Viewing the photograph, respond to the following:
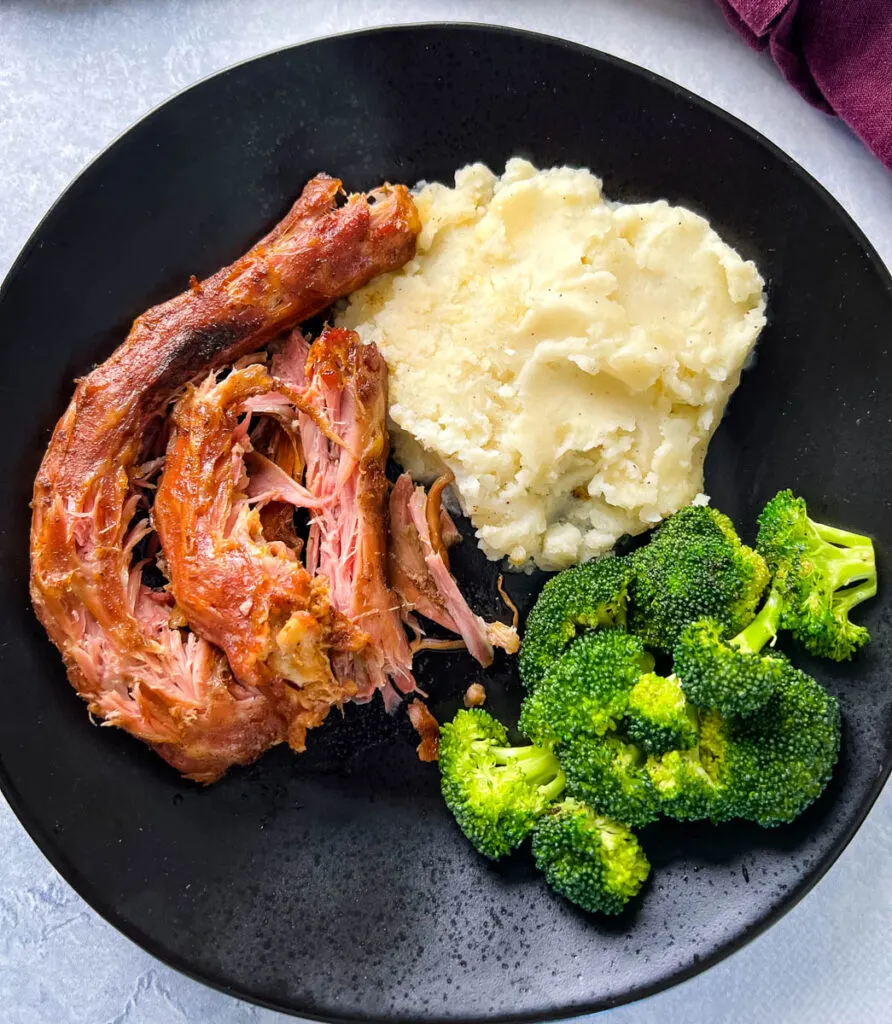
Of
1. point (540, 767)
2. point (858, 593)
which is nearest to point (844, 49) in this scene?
point (858, 593)

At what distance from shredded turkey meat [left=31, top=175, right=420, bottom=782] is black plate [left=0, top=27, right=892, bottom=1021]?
18cm

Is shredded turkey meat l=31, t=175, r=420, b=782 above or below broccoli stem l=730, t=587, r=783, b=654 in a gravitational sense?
below

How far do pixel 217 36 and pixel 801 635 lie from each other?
3.49 meters

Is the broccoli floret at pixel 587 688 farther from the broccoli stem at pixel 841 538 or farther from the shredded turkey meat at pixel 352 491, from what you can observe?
the broccoli stem at pixel 841 538

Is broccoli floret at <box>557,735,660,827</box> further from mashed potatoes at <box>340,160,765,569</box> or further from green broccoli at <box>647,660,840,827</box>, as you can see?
mashed potatoes at <box>340,160,765,569</box>

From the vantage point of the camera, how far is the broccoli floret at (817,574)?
3373 mm

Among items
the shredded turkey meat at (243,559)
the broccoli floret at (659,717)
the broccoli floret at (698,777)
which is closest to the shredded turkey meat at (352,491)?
the shredded turkey meat at (243,559)

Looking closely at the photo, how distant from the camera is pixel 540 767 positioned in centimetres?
351

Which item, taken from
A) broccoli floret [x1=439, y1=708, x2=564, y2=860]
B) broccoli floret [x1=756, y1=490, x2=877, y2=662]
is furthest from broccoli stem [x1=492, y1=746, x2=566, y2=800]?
broccoli floret [x1=756, y1=490, x2=877, y2=662]

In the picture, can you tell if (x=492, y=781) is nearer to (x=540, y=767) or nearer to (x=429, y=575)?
(x=540, y=767)

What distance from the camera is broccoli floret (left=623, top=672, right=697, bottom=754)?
3242mm

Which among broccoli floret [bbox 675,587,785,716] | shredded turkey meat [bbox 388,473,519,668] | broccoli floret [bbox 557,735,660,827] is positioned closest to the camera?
broccoli floret [bbox 675,587,785,716]

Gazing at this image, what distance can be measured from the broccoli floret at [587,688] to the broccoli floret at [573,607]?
0.21ft

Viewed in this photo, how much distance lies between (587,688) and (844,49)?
9.47 ft
